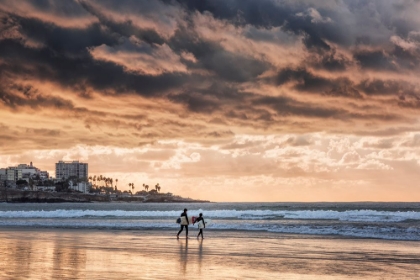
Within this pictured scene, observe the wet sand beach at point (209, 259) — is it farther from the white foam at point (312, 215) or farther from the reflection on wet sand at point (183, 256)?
the white foam at point (312, 215)

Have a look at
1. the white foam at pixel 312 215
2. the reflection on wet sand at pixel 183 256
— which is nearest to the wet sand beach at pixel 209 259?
the reflection on wet sand at pixel 183 256

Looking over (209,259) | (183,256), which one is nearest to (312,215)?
(183,256)

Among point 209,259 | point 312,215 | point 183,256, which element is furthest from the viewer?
point 312,215

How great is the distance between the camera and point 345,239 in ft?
111

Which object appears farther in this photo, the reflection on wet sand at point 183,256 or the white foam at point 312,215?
the white foam at point 312,215

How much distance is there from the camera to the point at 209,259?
22.1m

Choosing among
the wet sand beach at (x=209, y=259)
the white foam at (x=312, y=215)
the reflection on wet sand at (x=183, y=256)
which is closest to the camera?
the wet sand beach at (x=209, y=259)

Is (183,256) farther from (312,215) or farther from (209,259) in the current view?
(312,215)

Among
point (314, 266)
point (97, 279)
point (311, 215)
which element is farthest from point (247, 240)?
point (311, 215)

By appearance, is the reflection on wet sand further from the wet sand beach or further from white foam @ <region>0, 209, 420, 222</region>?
white foam @ <region>0, 209, 420, 222</region>

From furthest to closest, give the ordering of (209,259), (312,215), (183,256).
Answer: (312,215), (183,256), (209,259)

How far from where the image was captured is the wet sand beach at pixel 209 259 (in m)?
17.8

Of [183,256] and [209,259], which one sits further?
[183,256]

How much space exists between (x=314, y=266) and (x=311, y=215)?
45.8 metres
